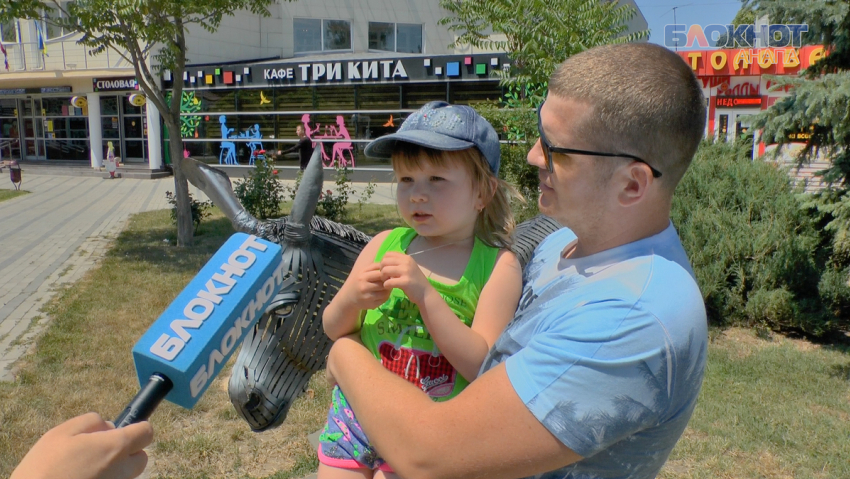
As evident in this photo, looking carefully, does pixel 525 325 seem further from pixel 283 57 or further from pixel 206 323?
pixel 283 57

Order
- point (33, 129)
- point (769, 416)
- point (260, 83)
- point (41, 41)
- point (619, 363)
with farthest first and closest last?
point (33, 129) → point (41, 41) → point (260, 83) → point (769, 416) → point (619, 363)

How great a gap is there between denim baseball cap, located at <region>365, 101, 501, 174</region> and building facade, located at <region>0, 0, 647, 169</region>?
1744 cm

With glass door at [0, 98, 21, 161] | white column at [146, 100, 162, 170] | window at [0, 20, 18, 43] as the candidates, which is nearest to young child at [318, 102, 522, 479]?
white column at [146, 100, 162, 170]

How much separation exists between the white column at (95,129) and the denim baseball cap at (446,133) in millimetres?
25907

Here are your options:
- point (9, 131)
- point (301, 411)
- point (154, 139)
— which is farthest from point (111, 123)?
point (301, 411)

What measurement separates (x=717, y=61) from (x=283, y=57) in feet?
48.8

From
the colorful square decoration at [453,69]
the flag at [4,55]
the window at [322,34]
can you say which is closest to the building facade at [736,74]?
the colorful square decoration at [453,69]

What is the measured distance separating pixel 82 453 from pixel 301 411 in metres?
3.89

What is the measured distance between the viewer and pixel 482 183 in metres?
1.87

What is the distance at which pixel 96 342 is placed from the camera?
6301 mm

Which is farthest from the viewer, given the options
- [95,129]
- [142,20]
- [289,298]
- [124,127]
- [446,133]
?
[124,127]

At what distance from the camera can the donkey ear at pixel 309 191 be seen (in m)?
2.11

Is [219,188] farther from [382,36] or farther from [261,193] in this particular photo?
[382,36]

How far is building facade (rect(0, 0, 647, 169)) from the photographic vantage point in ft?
66.9
